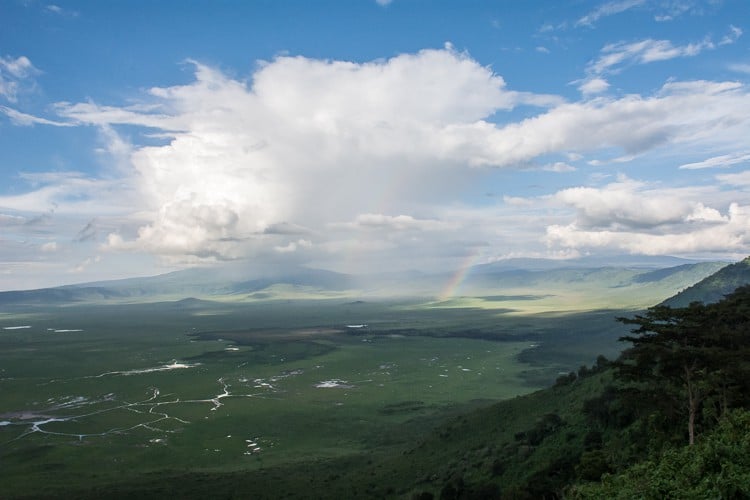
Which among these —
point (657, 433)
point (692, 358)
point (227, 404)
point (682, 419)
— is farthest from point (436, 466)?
point (227, 404)

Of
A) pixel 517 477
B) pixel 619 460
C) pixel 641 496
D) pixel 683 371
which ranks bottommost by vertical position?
pixel 517 477

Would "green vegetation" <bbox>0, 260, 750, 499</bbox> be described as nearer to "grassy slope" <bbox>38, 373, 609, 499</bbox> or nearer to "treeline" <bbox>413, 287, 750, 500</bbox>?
"treeline" <bbox>413, 287, 750, 500</bbox>

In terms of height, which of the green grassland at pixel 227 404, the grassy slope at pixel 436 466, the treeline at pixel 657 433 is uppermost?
the treeline at pixel 657 433

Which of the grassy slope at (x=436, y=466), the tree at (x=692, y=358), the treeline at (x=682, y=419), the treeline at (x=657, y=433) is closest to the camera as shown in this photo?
the treeline at (x=682, y=419)

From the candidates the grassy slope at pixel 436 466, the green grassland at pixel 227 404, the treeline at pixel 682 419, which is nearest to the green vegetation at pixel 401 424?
the treeline at pixel 682 419

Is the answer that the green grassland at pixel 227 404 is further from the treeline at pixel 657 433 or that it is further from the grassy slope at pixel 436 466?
the treeline at pixel 657 433

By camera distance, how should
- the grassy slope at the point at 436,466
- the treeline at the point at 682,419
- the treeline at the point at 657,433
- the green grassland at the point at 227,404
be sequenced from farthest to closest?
the green grassland at the point at 227,404 → the grassy slope at the point at 436,466 → the treeline at the point at 657,433 → the treeline at the point at 682,419

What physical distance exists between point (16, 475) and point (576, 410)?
221ft

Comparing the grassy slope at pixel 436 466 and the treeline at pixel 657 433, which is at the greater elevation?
the treeline at pixel 657 433

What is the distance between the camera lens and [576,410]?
49062 millimetres

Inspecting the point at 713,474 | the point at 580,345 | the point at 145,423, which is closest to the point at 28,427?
the point at 145,423

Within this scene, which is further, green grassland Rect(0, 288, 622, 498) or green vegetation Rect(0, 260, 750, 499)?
green grassland Rect(0, 288, 622, 498)

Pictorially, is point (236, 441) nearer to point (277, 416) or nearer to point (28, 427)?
point (277, 416)

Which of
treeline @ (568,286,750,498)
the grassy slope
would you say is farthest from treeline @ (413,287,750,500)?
the grassy slope
